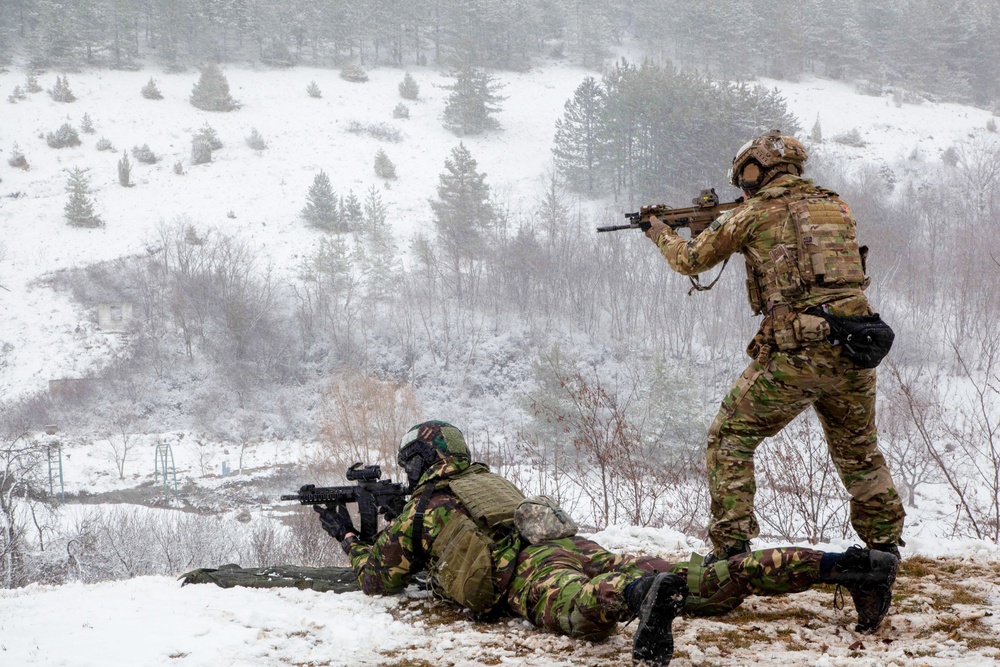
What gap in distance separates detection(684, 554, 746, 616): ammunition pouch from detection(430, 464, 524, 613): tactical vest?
0.87 meters

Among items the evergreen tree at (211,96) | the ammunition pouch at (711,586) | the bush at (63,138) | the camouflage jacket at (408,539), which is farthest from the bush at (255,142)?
the ammunition pouch at (711,586)

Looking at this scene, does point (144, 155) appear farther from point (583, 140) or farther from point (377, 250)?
point (583, 140)

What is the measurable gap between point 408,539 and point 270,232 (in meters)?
34.4

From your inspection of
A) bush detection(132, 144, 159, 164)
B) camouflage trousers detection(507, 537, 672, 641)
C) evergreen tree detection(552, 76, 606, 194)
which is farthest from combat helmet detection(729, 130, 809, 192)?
bush detection(132, 144, 159, 164)

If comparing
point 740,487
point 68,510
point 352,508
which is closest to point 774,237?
point 740,487

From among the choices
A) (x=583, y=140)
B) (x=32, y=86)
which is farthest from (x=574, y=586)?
(x=32, y=86)

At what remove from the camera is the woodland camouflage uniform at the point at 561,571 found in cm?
Result: 240

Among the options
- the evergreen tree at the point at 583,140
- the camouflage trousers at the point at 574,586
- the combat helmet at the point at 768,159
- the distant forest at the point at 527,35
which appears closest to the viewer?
the camouflage trousers at the point at 574,586

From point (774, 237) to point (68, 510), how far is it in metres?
21.1

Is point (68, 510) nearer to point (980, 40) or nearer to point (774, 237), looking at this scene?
point (774, 237)

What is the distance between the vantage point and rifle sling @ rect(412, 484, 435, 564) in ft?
11.1

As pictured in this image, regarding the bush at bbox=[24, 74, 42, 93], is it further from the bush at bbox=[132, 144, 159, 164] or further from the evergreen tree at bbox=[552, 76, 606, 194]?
the evergreen tree at bbox=[552, 76, 606, 194]

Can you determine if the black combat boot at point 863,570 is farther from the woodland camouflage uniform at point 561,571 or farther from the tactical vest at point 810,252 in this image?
the tactical vest at point 810,252

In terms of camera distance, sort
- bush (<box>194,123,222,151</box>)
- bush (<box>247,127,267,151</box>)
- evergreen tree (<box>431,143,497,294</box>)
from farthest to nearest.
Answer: bush (<box>247,127,267,151</box>) < bush (<box>194,123,222,151</box>) < evergreen tree (<box>431,143,497,294</box>)
